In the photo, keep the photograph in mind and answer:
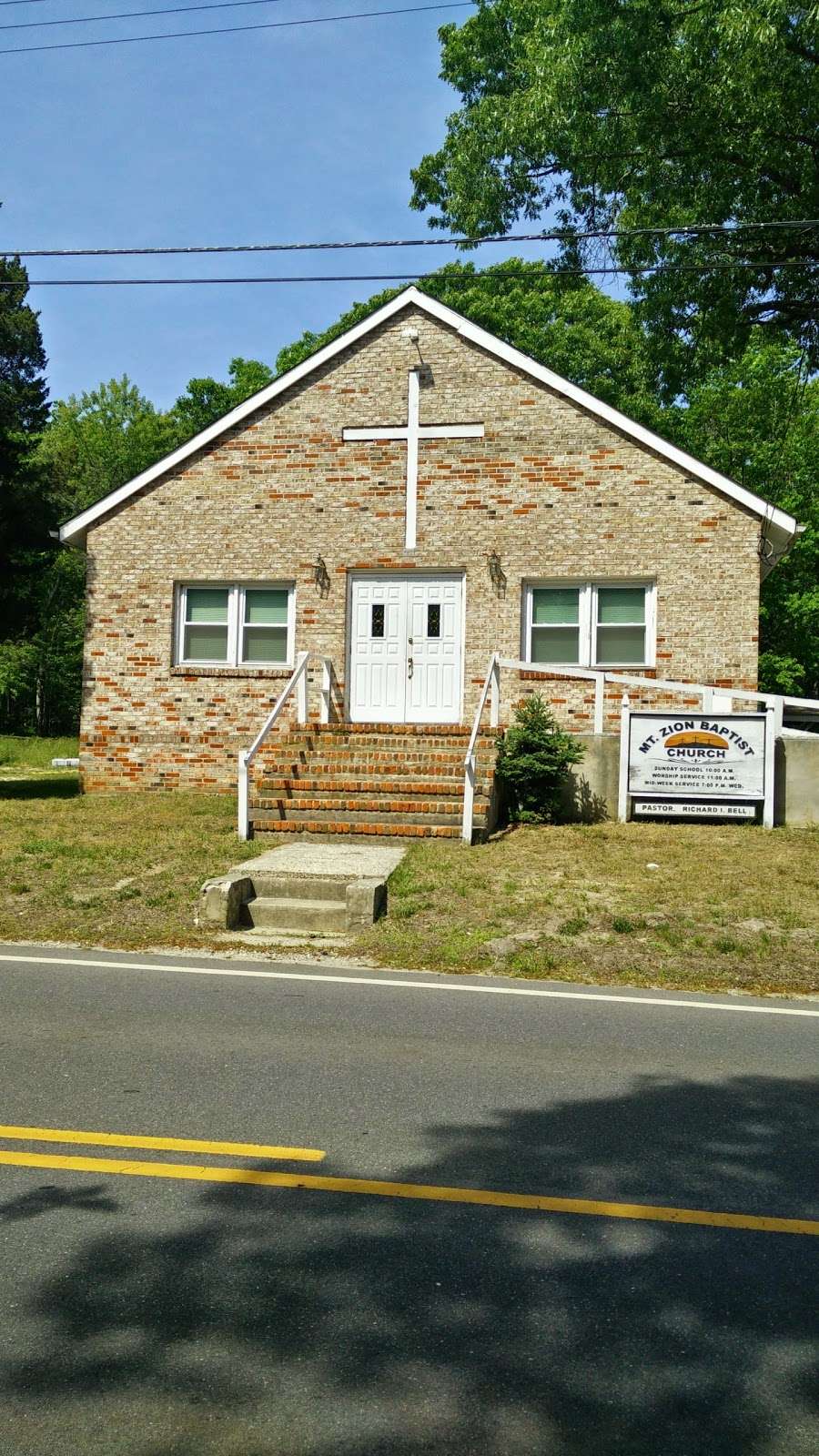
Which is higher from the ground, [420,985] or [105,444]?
[105,444]

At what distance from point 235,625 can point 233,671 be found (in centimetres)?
72

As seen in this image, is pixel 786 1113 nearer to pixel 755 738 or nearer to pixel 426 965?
pixel 426 965

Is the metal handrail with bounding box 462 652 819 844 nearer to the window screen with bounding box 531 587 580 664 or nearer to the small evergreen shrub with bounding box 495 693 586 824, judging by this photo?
the window screen with bounding box 531 587 580 664

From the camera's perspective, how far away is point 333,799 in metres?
13.5

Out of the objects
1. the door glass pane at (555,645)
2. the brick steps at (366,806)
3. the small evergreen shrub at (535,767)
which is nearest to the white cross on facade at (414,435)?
the door glass pane at (555,645)

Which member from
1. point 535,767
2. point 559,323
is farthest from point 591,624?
point 559,323

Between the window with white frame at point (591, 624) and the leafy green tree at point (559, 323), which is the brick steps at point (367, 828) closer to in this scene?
the window with white frame at point (591, 624)

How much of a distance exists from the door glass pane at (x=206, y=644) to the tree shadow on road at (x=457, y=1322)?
13711 millimetres

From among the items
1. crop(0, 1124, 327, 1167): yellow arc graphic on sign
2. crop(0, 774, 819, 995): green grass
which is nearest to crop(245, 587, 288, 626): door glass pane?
crop(0, 774, 819, 995): green grass

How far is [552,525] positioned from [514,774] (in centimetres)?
450

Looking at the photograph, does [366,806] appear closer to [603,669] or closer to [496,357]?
[603,669]

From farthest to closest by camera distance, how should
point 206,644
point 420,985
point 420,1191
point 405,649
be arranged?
1. point 206,644
2. point 405,649
3. point 420,985
4. point 420,1191

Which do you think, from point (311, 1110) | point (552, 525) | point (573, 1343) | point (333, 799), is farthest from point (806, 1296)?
point (552, 525)

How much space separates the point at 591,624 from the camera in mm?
16734
